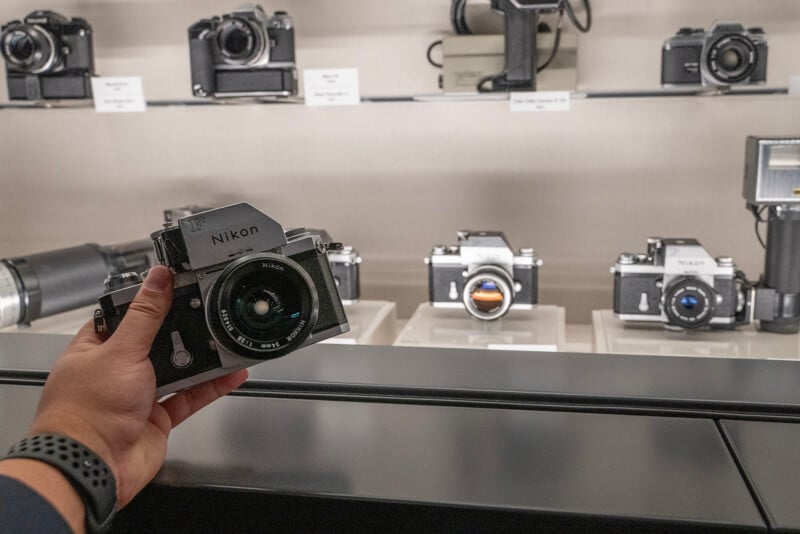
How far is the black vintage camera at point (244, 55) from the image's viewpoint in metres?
1.42

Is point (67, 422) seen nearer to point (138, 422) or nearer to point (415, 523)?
point (138, 422)

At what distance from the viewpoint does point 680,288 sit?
1268 mm

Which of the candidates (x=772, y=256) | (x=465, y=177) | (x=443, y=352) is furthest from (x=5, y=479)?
(x=465, y=177)

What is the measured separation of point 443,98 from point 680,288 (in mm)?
632

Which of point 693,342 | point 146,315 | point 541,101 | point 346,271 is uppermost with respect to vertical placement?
point 541,101

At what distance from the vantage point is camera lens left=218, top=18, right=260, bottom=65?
4.62 ft

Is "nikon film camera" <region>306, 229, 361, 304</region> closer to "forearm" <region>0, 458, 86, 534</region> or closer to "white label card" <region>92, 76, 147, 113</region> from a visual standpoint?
"white label card" <region>92, 76, 147, 113</region>

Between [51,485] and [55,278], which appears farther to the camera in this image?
[55,278]

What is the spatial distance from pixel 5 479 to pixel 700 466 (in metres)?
0.38

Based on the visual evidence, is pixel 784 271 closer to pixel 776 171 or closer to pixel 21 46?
pixel 776 171

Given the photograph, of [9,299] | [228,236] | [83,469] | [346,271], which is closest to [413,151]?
[346,271]

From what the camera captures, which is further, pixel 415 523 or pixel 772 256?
pixel 772 256

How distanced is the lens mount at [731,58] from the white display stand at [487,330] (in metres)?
0.50

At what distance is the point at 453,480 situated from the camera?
43 cm
